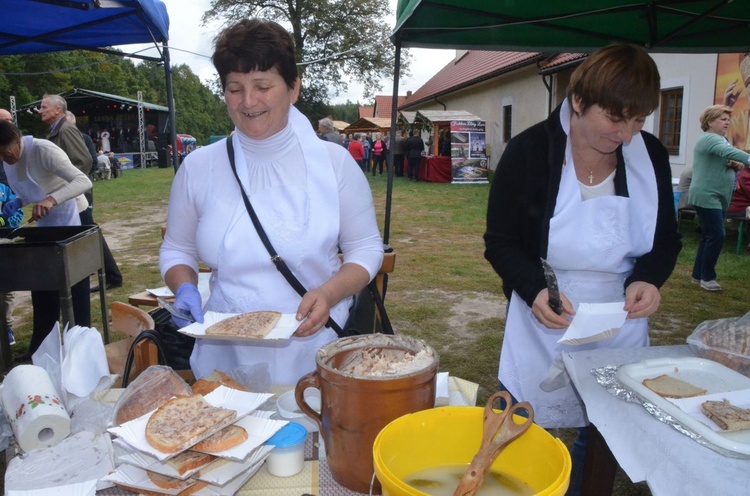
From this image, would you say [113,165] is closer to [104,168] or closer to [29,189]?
[104,168]

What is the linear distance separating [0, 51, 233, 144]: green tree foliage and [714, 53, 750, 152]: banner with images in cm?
826

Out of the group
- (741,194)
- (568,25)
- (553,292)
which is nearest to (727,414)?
(553,292)

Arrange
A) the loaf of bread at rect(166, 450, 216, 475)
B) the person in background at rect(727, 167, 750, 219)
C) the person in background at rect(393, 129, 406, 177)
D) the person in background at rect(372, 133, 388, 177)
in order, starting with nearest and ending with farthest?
the loaf of bread at rect(166, 450, 216, 475), the person in background at rect(727, 167, 750, 219), the person in background at rect(393, 129, 406, 177), the person in background at rect(372, 133, 388, 177)

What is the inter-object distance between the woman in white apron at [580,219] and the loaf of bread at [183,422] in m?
0.99

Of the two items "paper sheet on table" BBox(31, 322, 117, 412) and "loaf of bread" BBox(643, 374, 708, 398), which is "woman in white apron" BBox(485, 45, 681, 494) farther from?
"paper sheet on table" BBox(31, 322, 117, 412)

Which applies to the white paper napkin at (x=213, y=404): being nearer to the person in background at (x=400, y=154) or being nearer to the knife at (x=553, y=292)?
the knife at (x=553, y=292)

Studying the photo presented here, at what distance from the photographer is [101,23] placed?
4414mm

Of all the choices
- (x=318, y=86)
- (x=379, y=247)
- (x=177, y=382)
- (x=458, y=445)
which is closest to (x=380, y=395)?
(x=458, y=445)

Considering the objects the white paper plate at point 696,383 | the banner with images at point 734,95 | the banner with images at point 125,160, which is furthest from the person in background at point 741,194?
the banner with images at point 125,160

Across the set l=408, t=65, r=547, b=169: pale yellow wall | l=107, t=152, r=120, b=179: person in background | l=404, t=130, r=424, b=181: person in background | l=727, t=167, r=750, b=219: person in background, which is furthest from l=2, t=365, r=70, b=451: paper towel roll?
l=107, t=152, r=120, b=179: person in background

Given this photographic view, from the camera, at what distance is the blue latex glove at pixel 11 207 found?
4.10 meters

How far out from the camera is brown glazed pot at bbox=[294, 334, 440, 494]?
2.88 feet

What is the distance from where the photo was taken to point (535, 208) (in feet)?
5.93

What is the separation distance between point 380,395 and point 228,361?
3.29 feet
